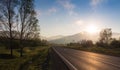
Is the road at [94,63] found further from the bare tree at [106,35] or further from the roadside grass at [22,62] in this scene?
the bare tree at [106,35]

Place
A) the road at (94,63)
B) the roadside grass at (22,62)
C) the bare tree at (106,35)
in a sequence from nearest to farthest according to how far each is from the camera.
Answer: the road at (94,63) < the roadside grass at (22,62) < the bare tree at (106,35)

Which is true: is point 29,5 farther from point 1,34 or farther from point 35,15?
point 1,34

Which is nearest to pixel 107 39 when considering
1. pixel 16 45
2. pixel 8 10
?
pixel 16 45

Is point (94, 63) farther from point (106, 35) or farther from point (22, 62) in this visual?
point (106, 35)

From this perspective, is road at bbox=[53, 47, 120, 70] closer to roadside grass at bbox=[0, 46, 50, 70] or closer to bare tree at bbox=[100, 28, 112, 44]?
roadside grass at bbox=[0, 46, 50, 70]

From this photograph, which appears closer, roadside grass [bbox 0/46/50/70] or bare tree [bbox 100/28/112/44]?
roadside grass [bbox 0/46/50/70]

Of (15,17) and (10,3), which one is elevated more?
(10,3)

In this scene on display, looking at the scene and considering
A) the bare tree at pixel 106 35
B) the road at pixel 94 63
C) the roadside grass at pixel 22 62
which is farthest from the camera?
the bare tree at pixel 106 35

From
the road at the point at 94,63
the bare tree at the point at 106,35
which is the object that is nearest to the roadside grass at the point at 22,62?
the road at the point at 94,63

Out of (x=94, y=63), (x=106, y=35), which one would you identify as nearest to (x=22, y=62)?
(x=94, y=63)

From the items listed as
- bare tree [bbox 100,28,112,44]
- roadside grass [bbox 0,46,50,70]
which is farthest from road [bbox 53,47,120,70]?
bare tree [bbox 100,28,112,44]

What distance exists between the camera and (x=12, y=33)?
34.5 m

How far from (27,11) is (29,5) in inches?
51.9

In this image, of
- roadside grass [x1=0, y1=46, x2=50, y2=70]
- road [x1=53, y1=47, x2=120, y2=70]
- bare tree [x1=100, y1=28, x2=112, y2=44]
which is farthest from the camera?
bare tree [x1=100, y1=28, x2=112, y2=44]
